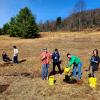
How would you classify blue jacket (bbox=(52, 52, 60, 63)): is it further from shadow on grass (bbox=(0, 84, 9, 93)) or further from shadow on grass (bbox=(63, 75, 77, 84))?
shadow on grass (bbox=(0, 84, 9, 93))

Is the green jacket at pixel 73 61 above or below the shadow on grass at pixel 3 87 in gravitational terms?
above

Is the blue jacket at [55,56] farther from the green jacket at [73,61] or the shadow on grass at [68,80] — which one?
the shadow on grass at [68,80]

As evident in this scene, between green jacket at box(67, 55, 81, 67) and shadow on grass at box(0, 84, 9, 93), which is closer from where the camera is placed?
shadow on grass at box(0, 84, 9, 93)

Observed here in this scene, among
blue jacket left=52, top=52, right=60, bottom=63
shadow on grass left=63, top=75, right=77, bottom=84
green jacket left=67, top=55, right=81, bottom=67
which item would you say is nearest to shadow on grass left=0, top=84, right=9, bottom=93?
shadow on grass left=63, top=75, right=77, bottom=84

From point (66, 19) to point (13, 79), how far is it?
144 metres

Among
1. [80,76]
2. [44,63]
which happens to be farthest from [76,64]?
[44,63]

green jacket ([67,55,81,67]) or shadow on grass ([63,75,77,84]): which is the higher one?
green jacket ([67,55,81,67])

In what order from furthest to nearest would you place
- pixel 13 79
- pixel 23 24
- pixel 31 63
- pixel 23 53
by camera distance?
1. pixel 23 24
2. pixel 23 53
3. pixel 31 63
4. pixel 13 79

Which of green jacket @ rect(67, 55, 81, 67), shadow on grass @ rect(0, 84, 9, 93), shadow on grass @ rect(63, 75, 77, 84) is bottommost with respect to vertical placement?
shadow on grass @ rect(0, 84, 9, 93)

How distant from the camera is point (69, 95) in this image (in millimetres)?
16641

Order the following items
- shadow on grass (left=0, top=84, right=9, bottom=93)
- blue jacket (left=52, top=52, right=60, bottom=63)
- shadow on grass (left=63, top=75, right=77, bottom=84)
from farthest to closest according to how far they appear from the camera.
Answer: blue jacket (left=52, top=52, right=60, bottom=63), shadow on grass (left=63, top=75, right=77, bottom=84), shadow on grass (left=0, top=84, right=9, bottom=93)

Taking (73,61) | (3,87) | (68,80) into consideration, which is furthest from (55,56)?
(3,87)

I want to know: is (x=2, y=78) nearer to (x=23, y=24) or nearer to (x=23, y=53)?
(x=23, y=53)

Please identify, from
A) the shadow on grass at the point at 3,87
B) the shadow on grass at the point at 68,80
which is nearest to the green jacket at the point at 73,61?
the shadow on grass at the point at 68,80
